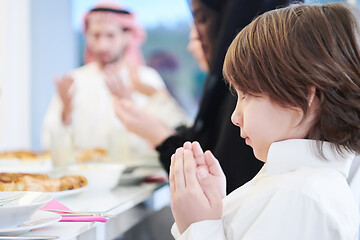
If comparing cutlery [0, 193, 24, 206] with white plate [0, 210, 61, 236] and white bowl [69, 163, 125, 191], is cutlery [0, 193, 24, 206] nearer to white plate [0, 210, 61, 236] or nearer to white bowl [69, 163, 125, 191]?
white plate [0, 210, 61, 236]

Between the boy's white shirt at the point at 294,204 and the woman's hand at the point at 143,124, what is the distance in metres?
0.63

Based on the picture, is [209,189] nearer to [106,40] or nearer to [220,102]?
[220,102]

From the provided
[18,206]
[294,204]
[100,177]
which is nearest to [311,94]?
[294,204]

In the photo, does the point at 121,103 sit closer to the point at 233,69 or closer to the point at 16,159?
the point at 16,159

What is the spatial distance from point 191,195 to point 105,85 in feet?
8.21

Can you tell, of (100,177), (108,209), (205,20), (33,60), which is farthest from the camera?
(33,60)

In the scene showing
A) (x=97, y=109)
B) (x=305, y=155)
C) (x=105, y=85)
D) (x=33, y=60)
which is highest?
(x=305, y=155)

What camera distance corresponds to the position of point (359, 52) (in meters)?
0.69

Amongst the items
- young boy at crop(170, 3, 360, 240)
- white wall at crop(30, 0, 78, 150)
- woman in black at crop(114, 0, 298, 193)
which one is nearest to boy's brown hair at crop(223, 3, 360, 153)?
young boy at crop(170, 3, 360, 240)

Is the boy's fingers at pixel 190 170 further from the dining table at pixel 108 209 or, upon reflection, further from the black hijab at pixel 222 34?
the black hijab at pixel 222 34

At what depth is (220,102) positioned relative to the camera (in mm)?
1202

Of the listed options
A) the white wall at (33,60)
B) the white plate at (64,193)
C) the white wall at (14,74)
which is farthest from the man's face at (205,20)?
the white wall at (33,60)

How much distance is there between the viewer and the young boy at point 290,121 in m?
0.65

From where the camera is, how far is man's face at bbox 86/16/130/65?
302cm
